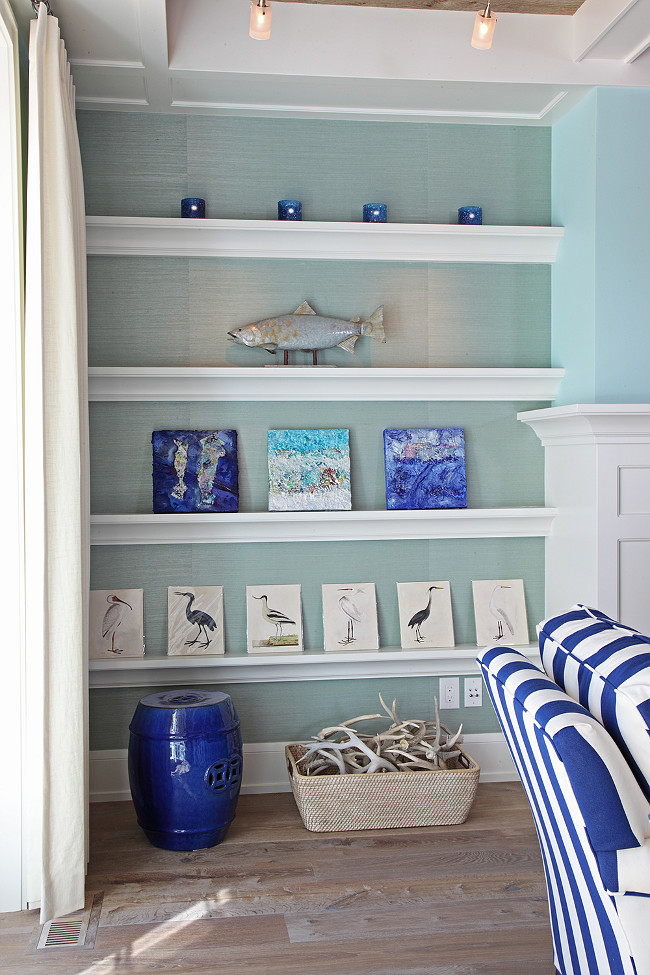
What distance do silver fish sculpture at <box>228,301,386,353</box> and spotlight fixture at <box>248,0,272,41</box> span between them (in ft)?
3.21

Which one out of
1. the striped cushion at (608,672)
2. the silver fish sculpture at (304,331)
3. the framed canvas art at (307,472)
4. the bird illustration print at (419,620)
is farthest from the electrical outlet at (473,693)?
the striped cushion at (608,672)

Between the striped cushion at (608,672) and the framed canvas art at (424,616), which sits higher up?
the striped cushion at (608,672)

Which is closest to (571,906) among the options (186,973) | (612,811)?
(612,811)

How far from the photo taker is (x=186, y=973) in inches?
79.5

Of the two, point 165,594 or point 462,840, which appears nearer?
point 462,840

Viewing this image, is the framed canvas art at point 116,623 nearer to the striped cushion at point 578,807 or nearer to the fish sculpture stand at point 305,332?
the fish sculpture stand at point 305,332

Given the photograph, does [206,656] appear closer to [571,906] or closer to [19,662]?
[19,662]

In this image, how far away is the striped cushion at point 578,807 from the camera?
1.25m

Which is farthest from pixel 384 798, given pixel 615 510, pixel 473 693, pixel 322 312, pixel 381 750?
pixel 322 312

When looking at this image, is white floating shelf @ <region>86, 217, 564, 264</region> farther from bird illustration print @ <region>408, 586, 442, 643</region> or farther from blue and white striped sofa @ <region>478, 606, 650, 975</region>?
blue and white striped sofa @ <region>478, 606, 650, 975</region>

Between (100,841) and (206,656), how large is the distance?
2.30 feet

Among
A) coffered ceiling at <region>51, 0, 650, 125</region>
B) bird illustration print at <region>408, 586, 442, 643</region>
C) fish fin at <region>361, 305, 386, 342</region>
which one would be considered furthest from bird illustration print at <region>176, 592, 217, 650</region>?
coffered ceiling at <region>51, 0, 650, 125</region>

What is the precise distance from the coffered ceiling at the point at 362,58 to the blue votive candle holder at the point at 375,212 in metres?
0.37

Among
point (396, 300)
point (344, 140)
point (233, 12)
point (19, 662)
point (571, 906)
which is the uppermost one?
point (233, 12)
